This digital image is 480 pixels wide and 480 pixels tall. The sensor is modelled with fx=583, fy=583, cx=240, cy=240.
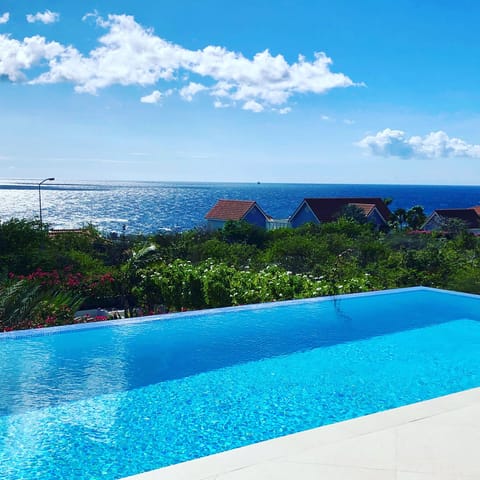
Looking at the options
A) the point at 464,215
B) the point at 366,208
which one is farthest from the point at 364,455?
the point at 464,215

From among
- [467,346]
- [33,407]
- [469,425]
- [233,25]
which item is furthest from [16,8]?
[469,425]

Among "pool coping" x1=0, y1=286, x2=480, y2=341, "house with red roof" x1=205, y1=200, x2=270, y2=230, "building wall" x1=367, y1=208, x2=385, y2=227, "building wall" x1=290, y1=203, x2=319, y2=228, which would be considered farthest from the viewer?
"building wall" x1=290, y1=203, x2=319, y2=228

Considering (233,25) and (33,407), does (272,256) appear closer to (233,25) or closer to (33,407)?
(233,25)

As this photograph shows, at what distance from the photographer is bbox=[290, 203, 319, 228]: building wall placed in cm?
3836

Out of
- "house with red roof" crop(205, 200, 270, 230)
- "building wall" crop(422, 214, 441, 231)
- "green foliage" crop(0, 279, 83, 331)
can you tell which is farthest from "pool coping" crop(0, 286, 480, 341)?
"building wall" crop(422, 214, 441, 231)

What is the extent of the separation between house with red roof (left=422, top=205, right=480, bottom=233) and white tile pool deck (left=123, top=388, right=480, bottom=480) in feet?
114

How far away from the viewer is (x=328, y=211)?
38688mm

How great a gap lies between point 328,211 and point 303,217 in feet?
5.67

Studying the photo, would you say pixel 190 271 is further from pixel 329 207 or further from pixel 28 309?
pixel 329 207

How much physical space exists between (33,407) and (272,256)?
30.0 feet

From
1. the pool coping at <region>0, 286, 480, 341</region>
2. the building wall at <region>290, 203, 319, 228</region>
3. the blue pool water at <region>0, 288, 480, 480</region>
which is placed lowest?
the building wall at <region>290, 203, 319, 228</region>

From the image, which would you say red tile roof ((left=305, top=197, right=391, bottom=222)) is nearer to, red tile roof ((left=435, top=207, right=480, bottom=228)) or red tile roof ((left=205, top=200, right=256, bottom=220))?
red tile roof ((left=205, top=200, right=256, bottom=220))

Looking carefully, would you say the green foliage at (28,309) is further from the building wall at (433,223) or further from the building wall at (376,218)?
the building wall at (433,223)

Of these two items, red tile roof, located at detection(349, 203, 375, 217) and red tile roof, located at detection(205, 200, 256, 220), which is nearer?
red tile roof, located at detection(349, 203, 375, 217)
